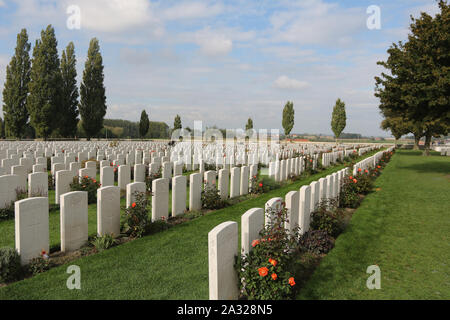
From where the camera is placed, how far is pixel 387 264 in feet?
15.2

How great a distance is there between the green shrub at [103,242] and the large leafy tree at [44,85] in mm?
37967

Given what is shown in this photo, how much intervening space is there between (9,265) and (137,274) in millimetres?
1727

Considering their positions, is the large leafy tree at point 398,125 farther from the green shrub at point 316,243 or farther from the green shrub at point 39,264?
the green shrub at point 39,264

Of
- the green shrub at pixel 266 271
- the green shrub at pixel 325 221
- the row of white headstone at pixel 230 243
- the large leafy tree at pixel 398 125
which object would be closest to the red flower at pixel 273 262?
the green shrub at pixel 266 271

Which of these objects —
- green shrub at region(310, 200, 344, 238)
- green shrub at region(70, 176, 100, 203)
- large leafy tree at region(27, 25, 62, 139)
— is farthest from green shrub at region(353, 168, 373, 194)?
large leafy tree at region(27, 25, 62, 139)

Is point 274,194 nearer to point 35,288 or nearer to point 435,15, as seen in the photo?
point 35,288

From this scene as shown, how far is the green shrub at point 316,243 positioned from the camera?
505 cm

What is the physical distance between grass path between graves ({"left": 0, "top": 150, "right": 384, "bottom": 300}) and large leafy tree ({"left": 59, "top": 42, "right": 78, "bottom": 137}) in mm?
42917

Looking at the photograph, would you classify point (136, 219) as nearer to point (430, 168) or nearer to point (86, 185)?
point (86, 185)

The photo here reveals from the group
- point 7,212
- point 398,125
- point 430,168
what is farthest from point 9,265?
point 398,125

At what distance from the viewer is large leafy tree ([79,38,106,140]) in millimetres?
44000
